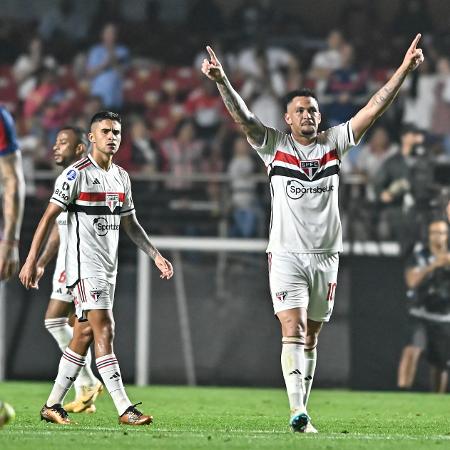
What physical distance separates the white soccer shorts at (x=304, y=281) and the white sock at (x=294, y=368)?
0.25 metres

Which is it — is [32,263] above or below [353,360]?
above

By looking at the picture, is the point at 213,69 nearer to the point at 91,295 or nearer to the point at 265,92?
the point at 91,295

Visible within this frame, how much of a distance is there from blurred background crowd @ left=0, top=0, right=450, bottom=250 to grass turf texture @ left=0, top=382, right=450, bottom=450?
3.01m

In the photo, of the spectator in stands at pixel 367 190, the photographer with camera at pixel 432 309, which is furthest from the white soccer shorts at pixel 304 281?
the spectator in stands at pixel 367 190

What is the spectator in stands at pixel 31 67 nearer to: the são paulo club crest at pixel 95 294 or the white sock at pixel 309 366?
the são paulo club crest at pixel 95 294

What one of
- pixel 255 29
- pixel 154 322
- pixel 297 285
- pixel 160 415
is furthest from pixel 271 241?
pixel 255 29

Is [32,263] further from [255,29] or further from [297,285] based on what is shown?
[255,29]

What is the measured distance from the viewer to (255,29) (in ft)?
69.8

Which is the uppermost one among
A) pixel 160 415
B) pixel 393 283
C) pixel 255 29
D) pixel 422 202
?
pixel 255 29

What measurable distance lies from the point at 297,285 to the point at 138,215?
304 inches

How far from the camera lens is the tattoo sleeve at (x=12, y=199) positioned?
6.50 m

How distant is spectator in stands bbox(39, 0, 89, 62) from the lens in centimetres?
2142

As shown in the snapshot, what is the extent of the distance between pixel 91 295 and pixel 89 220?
522 millimetres

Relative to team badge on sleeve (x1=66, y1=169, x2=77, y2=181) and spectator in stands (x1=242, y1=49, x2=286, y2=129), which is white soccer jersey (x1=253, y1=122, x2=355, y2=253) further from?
spectator in stands (x1=242, y1=49, x2=286, y2=129)
